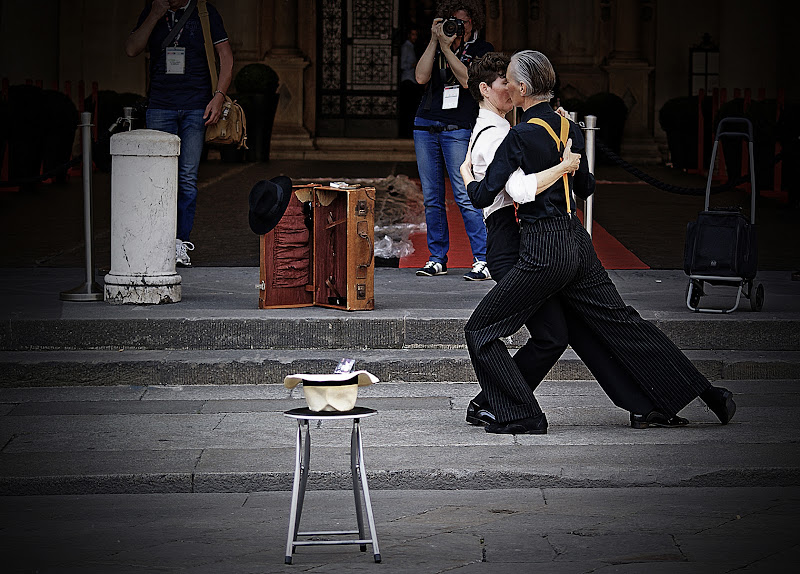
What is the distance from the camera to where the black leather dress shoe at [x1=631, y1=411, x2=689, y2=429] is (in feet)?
20.5

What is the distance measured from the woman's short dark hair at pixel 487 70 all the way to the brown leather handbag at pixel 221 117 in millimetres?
3772

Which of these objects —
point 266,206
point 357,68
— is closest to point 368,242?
point 266,206

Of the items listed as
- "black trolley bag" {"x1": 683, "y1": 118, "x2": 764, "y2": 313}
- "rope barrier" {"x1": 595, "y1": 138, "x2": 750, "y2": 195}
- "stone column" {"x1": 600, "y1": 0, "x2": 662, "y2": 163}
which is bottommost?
"black trolley bag" {"x1": 683, "y1": 118, "x2": 764, "y2": 313}

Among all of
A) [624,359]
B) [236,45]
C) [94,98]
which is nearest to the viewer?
[624,359]

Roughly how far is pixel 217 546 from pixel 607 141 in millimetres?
18857

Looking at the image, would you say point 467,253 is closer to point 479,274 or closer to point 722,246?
point 479,274

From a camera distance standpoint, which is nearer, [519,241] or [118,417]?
[519,241]

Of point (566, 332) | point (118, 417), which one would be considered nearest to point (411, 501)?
point (566, 332)

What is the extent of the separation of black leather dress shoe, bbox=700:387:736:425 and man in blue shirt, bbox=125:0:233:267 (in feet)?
15.8

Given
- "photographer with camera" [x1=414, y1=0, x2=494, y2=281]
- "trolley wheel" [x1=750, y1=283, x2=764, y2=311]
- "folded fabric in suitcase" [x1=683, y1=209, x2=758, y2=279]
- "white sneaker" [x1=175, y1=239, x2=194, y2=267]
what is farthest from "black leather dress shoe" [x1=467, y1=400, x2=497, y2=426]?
"white sneaker" [x1=175, y1=239, x2=194, y2=267]

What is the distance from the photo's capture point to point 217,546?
466 centimetres

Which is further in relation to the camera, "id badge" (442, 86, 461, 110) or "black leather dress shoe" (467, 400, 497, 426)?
"id badge" (442, 86, 461, 110)

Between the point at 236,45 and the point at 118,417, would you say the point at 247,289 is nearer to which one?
the point at 118,417

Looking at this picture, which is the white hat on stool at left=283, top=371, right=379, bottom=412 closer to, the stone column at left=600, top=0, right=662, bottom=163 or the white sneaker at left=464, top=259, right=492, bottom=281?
the white sneaker at left=464, top=259, right=492, bottom=281
